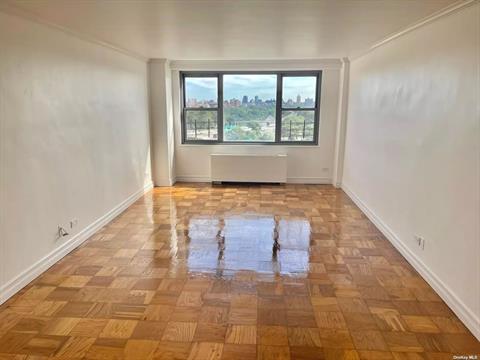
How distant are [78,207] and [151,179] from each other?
2452 mm

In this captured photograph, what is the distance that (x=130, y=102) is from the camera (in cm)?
498

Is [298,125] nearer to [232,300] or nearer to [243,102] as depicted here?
[243,102]

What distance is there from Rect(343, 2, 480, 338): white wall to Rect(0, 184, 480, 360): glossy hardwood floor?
23 cm

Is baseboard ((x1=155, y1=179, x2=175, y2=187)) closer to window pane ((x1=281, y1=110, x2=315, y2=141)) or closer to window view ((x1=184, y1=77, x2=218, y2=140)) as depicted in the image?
window view ((x1=184, y1=77, x2=218, y2=140))

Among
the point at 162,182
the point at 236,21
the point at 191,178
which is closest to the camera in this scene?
the point at 236,21

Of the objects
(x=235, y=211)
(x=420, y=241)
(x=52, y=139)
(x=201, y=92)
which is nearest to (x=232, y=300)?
(x=420, y=241)

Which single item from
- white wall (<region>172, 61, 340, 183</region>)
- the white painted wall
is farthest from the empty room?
white wall (<region>172, 61, 340, 183</region>)

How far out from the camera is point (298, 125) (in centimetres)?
633

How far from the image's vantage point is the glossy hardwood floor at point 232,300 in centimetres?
212

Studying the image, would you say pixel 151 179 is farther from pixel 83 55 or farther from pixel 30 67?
pixel 30 67

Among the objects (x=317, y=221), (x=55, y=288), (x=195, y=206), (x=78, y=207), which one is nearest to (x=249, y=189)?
(x=195, y=206)

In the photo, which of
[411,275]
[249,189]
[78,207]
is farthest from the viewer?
[249,189]

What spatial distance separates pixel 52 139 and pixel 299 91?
423 cm

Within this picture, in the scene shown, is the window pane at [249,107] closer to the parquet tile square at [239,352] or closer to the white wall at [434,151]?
the white wall at [434,151]
